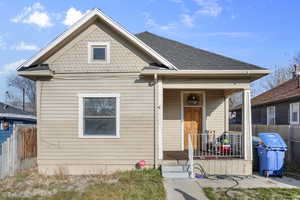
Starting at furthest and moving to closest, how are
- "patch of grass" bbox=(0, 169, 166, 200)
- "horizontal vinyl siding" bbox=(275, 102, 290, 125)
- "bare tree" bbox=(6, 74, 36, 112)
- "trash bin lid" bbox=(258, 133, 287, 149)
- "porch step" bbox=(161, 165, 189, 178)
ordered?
"bare tree" bbox=(6, 74, 36, 112), "horizontal vinyl siding" bbox=(275, 102, 290, 125), "trash bin lid" bbox=(258, 133, 287, 149), "porch step" bbox=(161, 165, 189, 178), "patch of grass" bbox=(0, 169, 166, 200)

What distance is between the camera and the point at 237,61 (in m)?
9.84

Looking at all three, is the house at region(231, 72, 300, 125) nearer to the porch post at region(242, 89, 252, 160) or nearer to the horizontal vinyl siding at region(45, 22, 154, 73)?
the porch post at region(242, 89, 252, 160)

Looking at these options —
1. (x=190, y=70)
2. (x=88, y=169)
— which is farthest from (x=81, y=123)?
(x=190, y=70)

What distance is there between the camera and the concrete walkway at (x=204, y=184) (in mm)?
6599

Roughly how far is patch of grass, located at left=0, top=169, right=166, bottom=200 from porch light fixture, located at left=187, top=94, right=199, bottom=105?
4034 millimetres

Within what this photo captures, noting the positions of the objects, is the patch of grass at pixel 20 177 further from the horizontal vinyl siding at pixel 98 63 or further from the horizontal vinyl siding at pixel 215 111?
the horizontal vinyl siding at pixel 215 111

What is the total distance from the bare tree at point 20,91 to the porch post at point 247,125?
163 feet

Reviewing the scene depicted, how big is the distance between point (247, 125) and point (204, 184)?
276 centimetres

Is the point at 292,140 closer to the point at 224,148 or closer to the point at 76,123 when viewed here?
the point at 224,148

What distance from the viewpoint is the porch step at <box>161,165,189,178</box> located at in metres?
8.34

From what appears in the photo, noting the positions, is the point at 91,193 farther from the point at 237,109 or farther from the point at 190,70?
the point at 237,109

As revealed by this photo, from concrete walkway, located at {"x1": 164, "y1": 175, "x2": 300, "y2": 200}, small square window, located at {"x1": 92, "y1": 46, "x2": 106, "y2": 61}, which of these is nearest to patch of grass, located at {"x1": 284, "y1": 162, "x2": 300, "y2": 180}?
concrete walkway, located at {"x1": 164, "y1": 175, "x2": 300, "y2": 200}

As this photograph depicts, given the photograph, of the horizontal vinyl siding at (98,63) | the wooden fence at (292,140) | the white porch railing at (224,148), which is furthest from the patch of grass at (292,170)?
the horizontal vinyl siding at (98,63)

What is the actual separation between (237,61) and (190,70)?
2241mm
